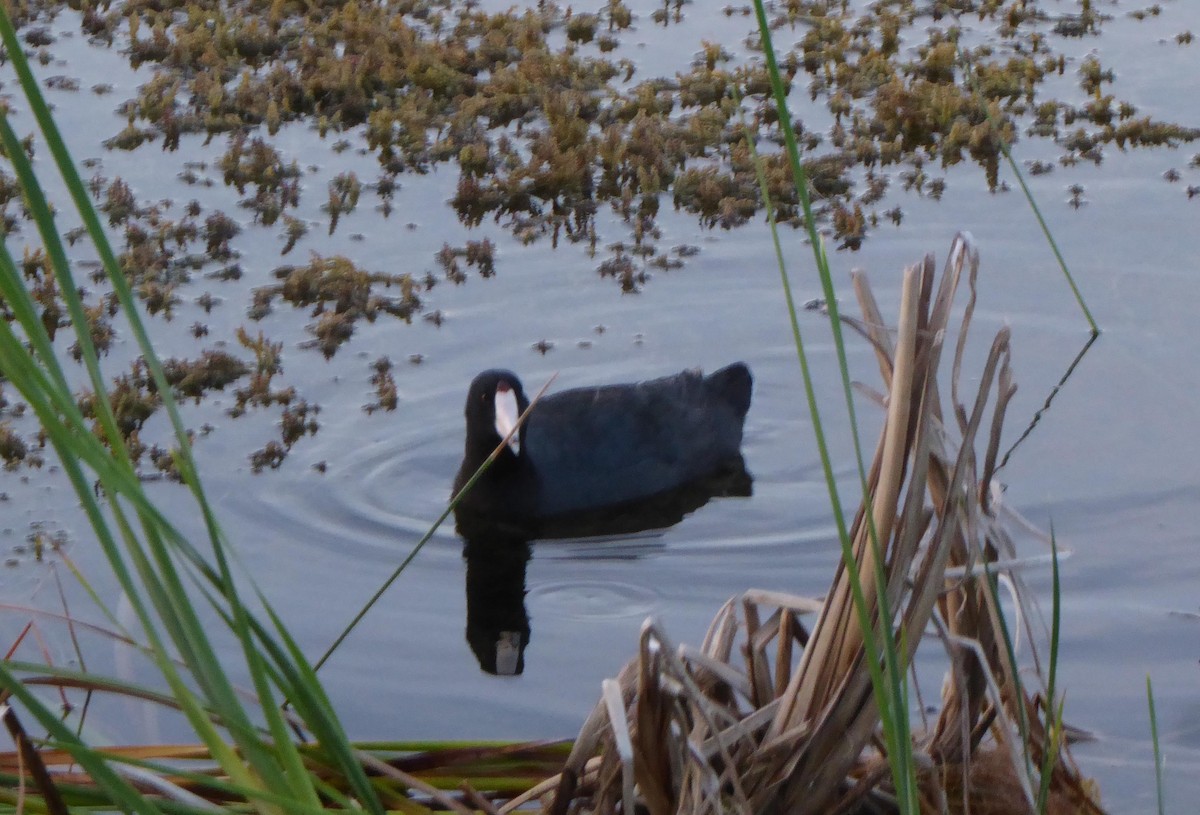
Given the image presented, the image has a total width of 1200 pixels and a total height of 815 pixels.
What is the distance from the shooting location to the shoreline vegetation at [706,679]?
1205 mm

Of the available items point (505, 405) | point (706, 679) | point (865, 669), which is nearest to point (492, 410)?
point (505, 405)

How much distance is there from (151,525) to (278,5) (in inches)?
323

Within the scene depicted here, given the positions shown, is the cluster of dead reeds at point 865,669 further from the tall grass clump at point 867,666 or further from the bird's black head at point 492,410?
the bird's black head at point 492,410

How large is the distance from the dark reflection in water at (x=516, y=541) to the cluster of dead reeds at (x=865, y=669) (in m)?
1.89

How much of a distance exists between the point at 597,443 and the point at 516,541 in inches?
19.4

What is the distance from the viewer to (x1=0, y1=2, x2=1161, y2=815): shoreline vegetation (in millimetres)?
1205

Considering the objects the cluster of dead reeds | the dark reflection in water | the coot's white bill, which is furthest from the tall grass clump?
the coot's white bill

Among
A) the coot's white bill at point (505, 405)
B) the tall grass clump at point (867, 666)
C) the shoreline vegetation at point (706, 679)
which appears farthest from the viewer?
the coot's white bill at point (505, 405)

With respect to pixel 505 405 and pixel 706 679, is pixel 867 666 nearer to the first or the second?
pixel 706 679

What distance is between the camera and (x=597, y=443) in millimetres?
4887

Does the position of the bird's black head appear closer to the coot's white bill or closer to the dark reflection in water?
the coot's white bill

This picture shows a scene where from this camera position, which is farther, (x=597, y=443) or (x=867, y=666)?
(x=597, y=443)

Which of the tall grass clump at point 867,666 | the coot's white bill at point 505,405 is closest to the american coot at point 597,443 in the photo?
the coot's white bill at point 505,405

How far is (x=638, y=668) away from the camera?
1.79m
